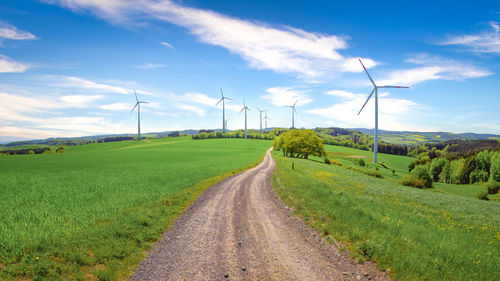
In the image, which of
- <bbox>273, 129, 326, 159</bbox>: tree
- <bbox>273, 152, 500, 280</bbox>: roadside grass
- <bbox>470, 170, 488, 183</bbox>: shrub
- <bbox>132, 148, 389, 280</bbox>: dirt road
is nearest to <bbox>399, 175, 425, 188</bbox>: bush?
<bbox>273, 129, 326, 159</bbox>: tree

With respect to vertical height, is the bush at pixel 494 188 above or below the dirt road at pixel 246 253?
below

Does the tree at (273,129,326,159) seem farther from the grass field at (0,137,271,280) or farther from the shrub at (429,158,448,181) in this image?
the grass field at (0,137,271,280)

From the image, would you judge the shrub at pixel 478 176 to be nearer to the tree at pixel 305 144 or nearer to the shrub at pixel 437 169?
the shrub at pixel 437 169

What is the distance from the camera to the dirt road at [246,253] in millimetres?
8531

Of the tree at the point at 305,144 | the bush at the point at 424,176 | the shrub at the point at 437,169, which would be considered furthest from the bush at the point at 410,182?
the shrub at the point at 437,169

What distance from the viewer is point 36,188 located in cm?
2239

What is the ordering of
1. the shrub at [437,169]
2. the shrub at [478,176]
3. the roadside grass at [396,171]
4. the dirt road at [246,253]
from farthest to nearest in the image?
the shrub at [437,169] → the shrub at [478,176] → the roadside grass at [396,171] → the dirt road at [246,253]

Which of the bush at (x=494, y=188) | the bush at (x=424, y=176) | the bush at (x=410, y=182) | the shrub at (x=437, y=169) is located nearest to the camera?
the bush at (x=494, y=188)

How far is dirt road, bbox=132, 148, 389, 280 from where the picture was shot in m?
8.53

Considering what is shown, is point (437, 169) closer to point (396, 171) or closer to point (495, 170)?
point (396, 171)

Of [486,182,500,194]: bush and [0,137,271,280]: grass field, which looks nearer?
[0,137,271,280]: grass field

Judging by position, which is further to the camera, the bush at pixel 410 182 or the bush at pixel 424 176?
the bush at pixel 424 176

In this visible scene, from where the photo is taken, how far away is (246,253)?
10.2m

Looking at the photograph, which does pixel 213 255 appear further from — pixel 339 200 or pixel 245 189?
pixel 245 189
